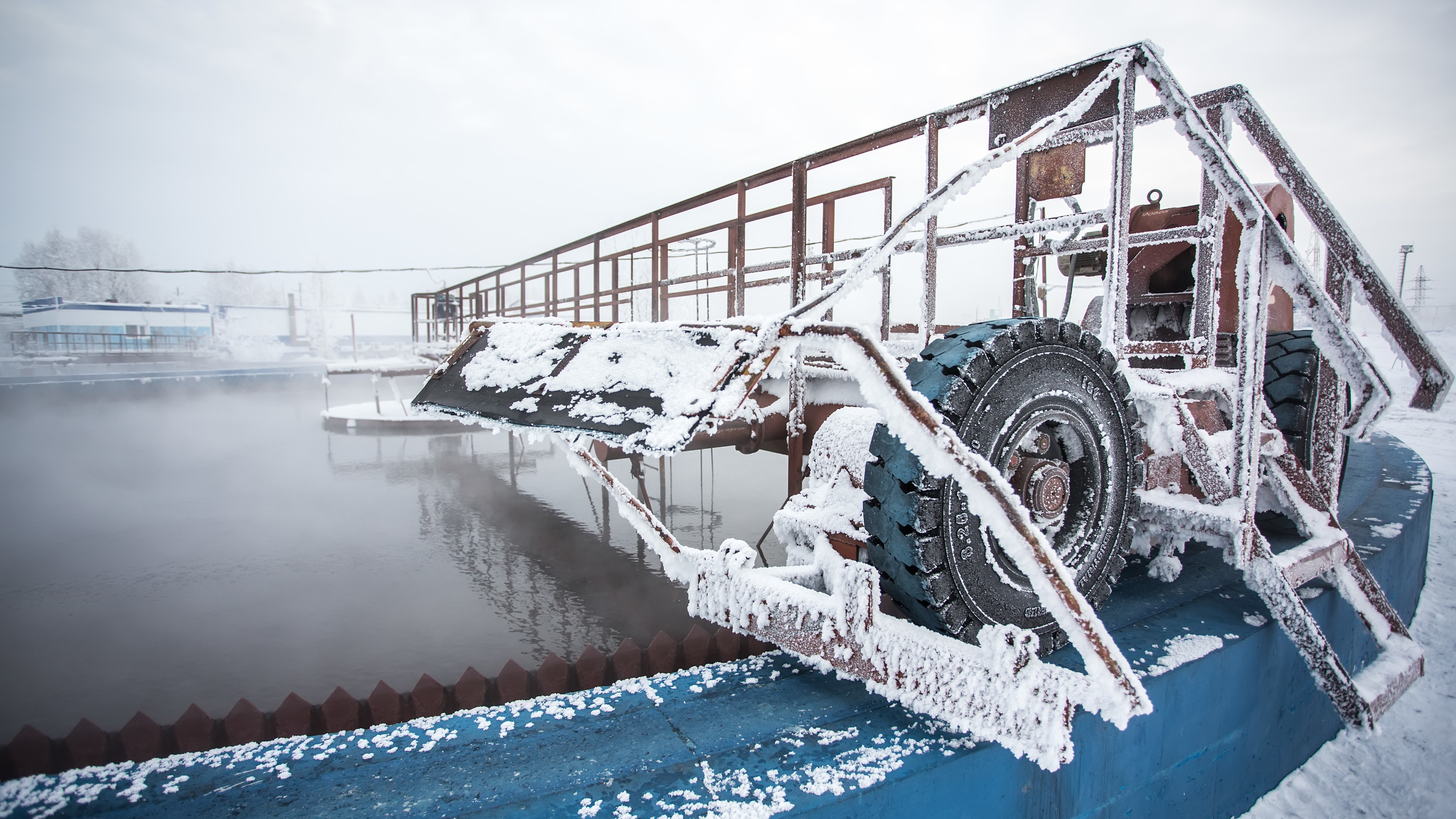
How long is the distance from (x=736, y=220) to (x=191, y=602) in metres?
6.35

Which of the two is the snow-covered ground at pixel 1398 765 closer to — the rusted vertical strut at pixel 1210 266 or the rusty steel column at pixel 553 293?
the rusted vertical strut at pixel 1210 266

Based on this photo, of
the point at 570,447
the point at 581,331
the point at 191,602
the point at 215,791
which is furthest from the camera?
Result: the point at 191,602

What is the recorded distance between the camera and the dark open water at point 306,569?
4.70 meters

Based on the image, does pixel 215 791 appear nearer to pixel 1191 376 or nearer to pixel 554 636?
pixel 1191 376

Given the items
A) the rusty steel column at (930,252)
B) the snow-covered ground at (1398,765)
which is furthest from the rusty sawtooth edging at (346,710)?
the snow-covered ground at (1398,765)

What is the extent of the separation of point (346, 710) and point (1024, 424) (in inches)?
107

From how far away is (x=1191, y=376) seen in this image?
2.53 meters

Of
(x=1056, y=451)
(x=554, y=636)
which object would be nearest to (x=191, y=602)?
(x=554, y=636)

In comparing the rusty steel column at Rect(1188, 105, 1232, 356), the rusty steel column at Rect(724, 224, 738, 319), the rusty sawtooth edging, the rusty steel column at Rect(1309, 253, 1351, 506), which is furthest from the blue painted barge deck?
the rusty steel column at Rect(724, 224, 738, 319)

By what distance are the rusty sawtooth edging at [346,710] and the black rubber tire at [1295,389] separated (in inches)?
132

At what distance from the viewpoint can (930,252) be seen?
315cm

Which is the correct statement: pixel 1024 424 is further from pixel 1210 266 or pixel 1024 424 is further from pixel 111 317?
pixel 111 317

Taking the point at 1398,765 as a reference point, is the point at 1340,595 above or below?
above

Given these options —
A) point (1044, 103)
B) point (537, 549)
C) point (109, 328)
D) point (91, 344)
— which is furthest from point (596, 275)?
point (109, 328)
